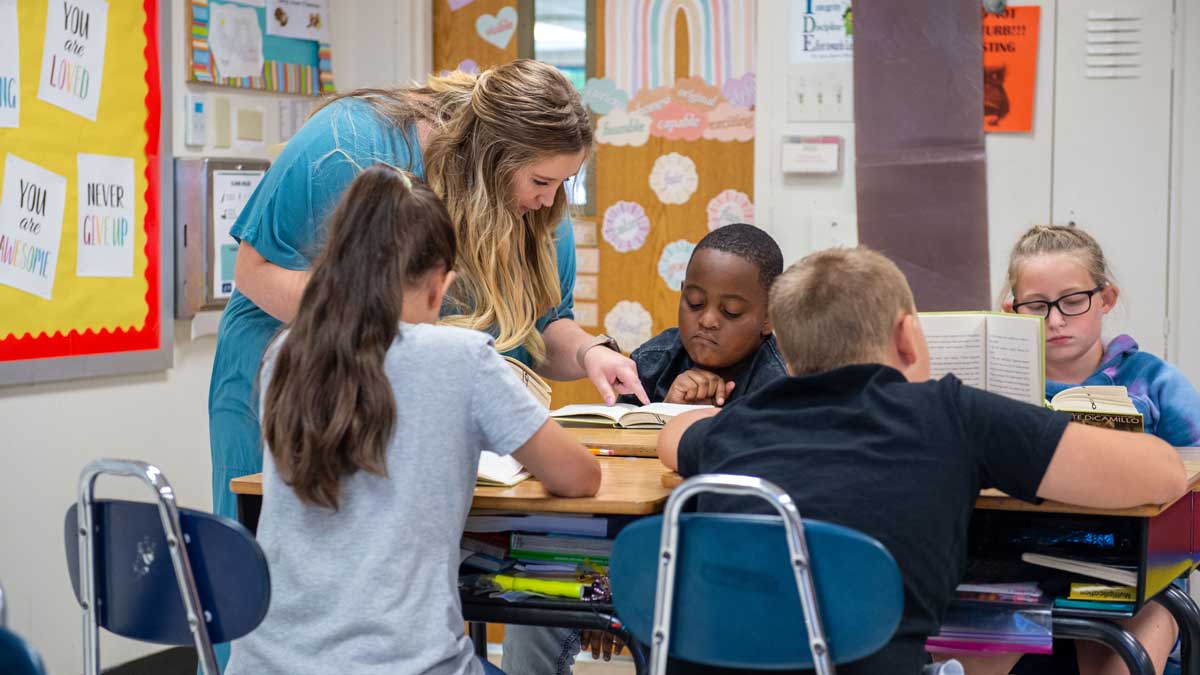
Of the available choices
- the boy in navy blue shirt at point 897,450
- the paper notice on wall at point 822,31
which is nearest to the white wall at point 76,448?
the paper notice on wall at point 822,31

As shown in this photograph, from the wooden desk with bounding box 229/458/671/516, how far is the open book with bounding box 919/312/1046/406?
49 centimetres

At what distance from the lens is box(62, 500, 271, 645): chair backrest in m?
1.55

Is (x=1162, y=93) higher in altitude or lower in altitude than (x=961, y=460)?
higher

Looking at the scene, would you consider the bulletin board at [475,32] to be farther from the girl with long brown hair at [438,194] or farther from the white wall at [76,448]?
the girl with long brown hair at [438,194]

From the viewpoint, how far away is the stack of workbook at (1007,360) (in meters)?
1.95

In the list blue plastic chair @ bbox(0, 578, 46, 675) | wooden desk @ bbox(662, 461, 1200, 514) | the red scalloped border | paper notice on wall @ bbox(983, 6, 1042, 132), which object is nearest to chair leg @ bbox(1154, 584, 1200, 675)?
wooden desk @ bbox(662, 461, 1200, 514)

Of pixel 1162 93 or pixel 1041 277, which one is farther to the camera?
pixel 1162 93

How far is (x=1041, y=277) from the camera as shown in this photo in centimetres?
250

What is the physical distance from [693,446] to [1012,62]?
6.58 feet

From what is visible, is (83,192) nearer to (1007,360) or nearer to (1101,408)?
(1007,360)

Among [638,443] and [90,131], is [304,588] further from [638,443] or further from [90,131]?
[90,131]

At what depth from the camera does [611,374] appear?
94.0 inches

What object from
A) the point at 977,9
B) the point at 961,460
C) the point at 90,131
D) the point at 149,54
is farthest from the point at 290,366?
the point at 977,9

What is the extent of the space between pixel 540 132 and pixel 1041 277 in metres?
1.02
